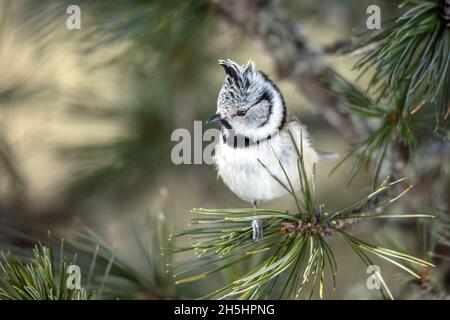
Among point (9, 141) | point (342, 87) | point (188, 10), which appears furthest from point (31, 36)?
point (342, 87)

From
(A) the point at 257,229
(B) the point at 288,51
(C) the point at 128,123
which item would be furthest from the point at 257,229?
(C) the point at 128,123

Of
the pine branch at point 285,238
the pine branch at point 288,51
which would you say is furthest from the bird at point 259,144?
the pine branch at point 285,238

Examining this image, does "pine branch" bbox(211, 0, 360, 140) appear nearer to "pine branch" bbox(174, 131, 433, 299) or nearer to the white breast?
the white breast

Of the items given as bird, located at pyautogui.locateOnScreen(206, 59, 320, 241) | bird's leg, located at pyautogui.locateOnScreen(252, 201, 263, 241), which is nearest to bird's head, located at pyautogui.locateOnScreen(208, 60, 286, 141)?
bird, located at pyautogui.locateOnScreen(206, 59, 320, 241)

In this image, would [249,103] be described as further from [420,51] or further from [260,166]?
[420,51]

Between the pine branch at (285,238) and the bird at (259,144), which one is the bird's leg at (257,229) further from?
the bird at (259,144)
